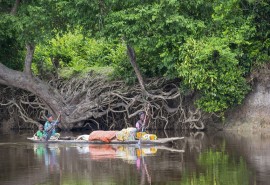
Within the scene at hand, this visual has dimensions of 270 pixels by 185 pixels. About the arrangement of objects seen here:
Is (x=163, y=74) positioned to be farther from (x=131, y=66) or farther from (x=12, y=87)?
(x=12, y=87)

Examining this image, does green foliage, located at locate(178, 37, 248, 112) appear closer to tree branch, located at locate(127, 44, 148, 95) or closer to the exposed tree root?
the exposed tree root

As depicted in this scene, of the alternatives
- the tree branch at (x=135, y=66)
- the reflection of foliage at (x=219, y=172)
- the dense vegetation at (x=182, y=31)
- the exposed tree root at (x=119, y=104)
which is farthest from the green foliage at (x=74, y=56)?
the reflection of foliage at (x=219, y=172)

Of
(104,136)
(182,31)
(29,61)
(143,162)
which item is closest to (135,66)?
(182,31)

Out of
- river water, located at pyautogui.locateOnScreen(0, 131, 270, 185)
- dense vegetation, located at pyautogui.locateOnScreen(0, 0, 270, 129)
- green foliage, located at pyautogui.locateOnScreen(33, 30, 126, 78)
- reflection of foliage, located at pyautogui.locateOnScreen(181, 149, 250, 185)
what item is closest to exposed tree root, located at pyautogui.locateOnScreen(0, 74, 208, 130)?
dense vegetation, located at pyautogui.locateOnScreen(0, 0, 270, 129)

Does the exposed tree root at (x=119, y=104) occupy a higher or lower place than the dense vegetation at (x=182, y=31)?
lower

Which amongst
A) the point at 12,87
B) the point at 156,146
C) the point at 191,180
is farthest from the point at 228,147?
the point at 12,87

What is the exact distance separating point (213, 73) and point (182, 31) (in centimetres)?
202

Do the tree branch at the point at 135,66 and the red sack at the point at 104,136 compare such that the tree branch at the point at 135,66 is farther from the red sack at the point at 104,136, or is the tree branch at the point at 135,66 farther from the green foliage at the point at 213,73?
the red sack at the point at 104,136

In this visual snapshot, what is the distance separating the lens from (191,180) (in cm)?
1634

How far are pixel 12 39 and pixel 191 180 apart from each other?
732 inches

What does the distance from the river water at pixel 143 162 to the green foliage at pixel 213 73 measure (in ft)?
7.27

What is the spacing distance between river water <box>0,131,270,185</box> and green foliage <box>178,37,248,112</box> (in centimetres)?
222

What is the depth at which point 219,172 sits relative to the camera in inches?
689

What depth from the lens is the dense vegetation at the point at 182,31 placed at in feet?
90.9
